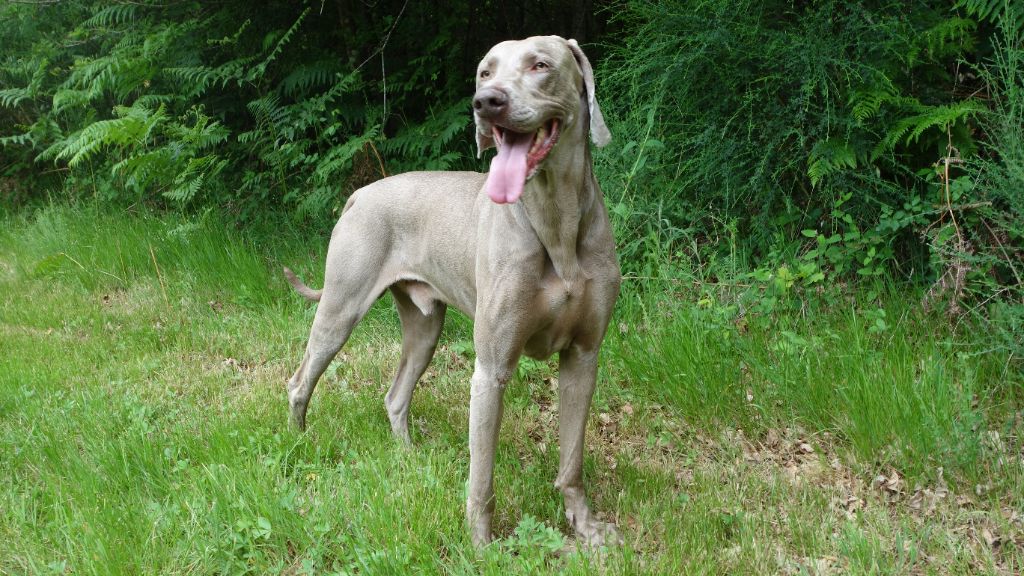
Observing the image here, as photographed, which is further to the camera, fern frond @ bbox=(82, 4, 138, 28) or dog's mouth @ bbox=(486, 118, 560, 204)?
fern frond @ bbox=(82, 4, 138, 28)

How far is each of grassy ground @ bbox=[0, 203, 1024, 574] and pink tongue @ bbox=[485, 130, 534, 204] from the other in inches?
49.8

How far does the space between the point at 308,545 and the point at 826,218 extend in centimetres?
383

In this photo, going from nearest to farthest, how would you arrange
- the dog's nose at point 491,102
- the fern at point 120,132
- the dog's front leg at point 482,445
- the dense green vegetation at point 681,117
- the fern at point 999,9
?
the dog's nose at point 491,102
the dog's front leg at point 482,445
the fern at point 999,9
the dense green vegetation at point 681,117
the fern at point 120,132

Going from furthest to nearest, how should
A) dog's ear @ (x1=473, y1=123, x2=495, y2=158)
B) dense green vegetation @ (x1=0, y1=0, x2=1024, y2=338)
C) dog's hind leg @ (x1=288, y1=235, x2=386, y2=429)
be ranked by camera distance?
1. dense green vegetation @ (x1=0, y1=0, x2=1024, y2=338)
2. dog's hind leg @ (x1=288, y1=235, x2=386, y2=429)
3. dog's ear @ (x1=473, y1=123, x2=495, y2=158)

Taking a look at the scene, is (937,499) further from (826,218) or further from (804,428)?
(826,218)

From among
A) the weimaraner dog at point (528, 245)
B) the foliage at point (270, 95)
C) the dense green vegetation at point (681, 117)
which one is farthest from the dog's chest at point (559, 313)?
the foliage at point (270, 95)

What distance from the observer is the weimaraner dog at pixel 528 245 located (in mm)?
2943

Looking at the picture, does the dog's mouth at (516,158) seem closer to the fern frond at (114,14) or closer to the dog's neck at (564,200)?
the dog's neck at (564,200)

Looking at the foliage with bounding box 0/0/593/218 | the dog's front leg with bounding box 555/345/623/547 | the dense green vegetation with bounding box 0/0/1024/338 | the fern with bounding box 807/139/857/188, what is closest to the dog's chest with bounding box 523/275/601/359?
the dog's front leg with bounding box 555/345/623/547

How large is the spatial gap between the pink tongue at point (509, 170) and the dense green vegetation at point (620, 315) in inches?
50.4

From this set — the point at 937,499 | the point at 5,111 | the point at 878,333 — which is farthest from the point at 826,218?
the point at 5,111

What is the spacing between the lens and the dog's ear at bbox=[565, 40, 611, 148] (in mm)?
3115

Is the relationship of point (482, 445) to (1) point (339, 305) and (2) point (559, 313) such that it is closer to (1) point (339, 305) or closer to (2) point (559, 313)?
(2) point (559, 313)

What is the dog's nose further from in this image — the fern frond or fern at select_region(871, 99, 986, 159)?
the fern frond
